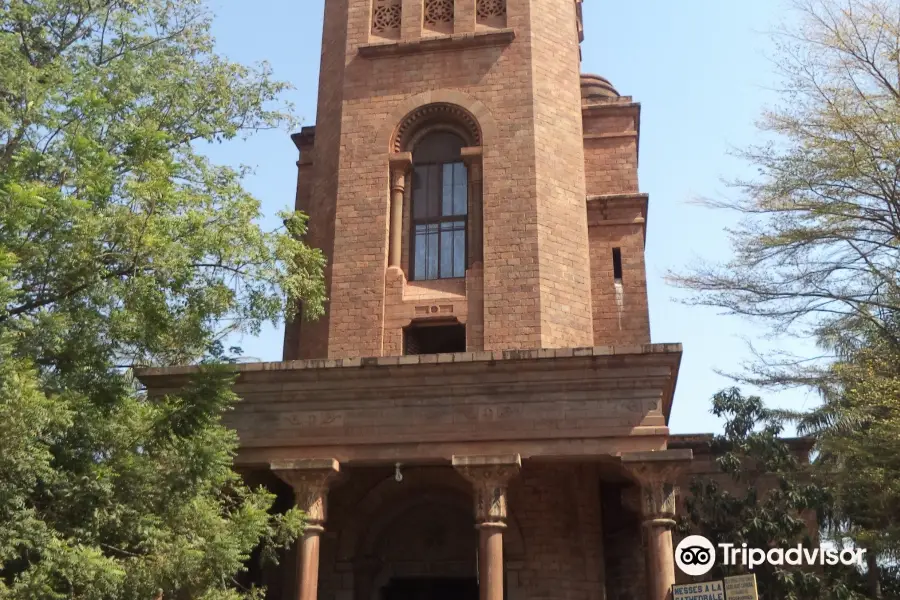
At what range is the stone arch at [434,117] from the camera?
17.5 m

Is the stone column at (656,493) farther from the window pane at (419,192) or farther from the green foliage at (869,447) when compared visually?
the window pane at (419,192)

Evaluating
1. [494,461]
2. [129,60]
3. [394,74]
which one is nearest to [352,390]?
[494,461]

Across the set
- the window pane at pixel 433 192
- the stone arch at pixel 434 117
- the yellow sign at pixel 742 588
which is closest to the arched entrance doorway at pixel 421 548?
the window pane at pixel 433 192

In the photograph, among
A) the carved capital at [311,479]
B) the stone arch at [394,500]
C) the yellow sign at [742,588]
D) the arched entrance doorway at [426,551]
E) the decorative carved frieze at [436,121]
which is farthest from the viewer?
the decorative carved frieze at [436,121]

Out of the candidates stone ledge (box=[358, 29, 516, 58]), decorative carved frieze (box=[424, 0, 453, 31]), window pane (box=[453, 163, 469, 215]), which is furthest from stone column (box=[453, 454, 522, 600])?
decorative carved frieze (box=[424, 0, 453, 31])

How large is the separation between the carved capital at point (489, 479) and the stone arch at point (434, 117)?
7028mm

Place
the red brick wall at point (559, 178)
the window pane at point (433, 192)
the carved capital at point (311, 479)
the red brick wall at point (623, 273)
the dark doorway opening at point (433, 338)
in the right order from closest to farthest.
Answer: the carved capital at point (311, 479) < the red brick wall at point (559, 178) < the dark doorway opening at point (433, 338) < the red brick wall at point (623, 273) < the window pane at point (433, 192)

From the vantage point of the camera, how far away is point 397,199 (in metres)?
17.2

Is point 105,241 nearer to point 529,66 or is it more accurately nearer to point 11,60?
point 11,60

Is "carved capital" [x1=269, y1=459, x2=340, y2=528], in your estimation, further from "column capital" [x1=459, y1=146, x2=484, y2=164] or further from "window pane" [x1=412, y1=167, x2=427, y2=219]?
"column capital" [x1=459, y1=146, x2=484, y2=164]

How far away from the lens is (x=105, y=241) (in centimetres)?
1120

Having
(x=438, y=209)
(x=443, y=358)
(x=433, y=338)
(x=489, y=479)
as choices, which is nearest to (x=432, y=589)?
(x=489, y=479)

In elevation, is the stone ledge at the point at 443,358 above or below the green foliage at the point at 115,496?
above

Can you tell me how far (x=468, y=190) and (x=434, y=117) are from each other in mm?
1797
